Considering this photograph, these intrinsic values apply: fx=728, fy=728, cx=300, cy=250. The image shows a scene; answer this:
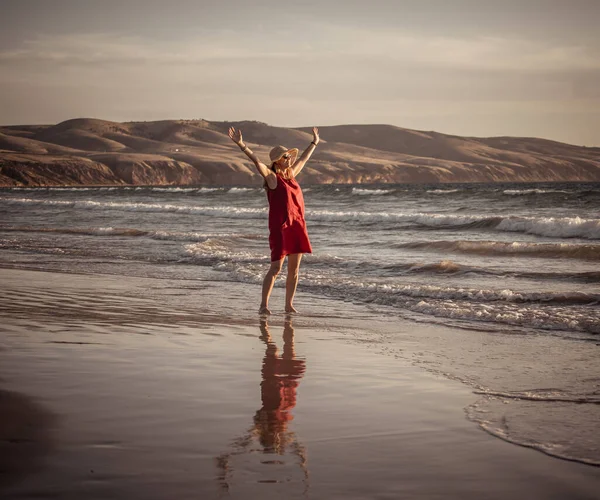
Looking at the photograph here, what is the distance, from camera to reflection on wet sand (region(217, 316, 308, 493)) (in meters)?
2.97

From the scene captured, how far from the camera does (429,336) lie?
6406mm

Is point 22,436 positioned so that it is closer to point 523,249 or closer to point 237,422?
point 237,422

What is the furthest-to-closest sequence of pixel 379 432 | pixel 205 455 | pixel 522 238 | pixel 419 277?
pixel 522 238 < pixel 419 277 < pixel 379 432 < pixel 205 455

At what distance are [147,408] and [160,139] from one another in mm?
189533

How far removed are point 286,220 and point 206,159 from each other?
13424 cm

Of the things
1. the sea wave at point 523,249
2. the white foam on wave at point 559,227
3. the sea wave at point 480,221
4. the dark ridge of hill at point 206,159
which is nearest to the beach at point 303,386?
the sea wave at point 523,249

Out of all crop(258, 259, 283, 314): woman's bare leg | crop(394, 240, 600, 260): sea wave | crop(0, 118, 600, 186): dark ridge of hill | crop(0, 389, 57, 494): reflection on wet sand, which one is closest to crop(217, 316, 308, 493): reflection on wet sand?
crop(0, 389, 57, 494): reflection on wet sand

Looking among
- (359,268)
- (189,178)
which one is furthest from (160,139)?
(359,268)

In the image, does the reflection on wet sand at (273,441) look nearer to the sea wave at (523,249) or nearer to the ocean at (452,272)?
the ocean at (452,272)

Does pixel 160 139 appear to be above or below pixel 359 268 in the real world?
above

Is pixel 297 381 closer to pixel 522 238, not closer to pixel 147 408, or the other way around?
pixel 147 408

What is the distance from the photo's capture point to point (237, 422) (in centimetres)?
367

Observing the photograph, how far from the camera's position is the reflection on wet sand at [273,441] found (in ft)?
9.73

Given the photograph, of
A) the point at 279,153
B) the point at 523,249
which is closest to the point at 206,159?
the point at 523,249
